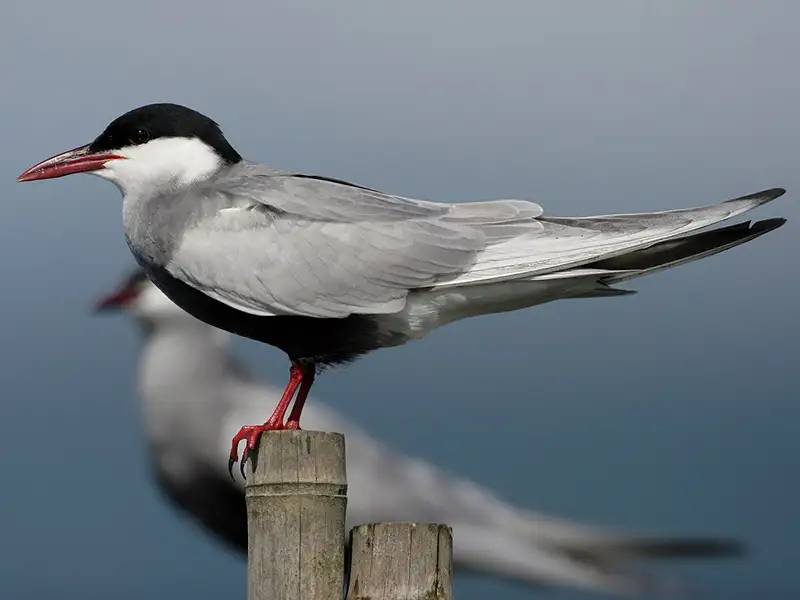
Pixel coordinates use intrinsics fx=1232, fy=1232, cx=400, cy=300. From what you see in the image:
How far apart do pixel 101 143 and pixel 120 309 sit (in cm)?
370

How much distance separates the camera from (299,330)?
13.5 ft

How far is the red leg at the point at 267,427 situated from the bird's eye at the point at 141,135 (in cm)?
99

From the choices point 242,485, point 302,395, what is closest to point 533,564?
point 242,485

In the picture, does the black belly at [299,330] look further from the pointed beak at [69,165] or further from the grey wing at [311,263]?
the pointed beak at [69,165]

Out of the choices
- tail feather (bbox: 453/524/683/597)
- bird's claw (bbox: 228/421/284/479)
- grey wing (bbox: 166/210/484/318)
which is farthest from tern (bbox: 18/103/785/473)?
tail feather (bbox: 453/524/683/597)

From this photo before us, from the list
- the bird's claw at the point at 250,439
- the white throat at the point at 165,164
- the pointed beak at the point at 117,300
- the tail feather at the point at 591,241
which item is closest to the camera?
the bird's claw at the point at 250,439

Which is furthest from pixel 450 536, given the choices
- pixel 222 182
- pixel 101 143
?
pixel 101 143

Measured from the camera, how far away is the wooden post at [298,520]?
3361mm

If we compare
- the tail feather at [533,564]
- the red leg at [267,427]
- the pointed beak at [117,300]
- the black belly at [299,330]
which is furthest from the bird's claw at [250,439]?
the pointed beak at [117,300]

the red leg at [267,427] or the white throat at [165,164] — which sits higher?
the white throat at [165,164]

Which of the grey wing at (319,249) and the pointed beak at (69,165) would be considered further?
the pointed beak at (69,165)

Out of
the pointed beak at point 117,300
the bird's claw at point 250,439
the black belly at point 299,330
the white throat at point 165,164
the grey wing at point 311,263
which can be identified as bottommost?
the bird's claw at point 250,439

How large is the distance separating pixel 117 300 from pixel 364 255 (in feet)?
14.1

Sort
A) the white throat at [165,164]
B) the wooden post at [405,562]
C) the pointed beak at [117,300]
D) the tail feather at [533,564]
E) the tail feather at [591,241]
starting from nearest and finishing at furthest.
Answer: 1. the wooden post at [405,562]
2. the tail feather at [591,241]
3. the white throat at [165,164]
4. the tail feather at [533,564]
5. the pointed beak at [117,300]
